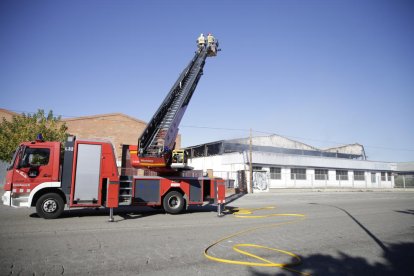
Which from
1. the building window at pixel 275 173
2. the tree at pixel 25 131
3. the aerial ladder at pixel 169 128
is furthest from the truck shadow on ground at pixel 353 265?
the building window at pixel 275 173

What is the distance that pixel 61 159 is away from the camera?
11195mm

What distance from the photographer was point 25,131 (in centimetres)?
2153

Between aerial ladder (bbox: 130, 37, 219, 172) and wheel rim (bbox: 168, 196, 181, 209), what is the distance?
53.3 inches

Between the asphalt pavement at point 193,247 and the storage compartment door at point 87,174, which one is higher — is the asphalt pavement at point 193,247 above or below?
below

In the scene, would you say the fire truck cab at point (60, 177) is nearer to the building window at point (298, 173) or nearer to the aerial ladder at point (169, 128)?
the aerial ladder at point (169, 128)

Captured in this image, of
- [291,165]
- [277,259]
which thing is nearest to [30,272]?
[277,259]

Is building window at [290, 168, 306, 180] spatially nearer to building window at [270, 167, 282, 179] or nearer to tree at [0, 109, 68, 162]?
building window at [270, 167, 282, 179]

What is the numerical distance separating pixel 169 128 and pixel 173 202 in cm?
337

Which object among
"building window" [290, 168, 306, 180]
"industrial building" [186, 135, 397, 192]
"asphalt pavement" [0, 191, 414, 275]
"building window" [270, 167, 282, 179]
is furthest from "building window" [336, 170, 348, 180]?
"asphalt pavement" [0, 191, 414, 275]

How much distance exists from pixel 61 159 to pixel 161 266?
26.3 ft

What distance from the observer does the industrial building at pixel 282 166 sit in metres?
35.4

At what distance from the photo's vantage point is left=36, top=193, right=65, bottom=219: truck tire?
405 inches

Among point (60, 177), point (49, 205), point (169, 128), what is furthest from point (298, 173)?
point (49, 205)

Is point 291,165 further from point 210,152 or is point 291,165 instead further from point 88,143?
point 88,143
